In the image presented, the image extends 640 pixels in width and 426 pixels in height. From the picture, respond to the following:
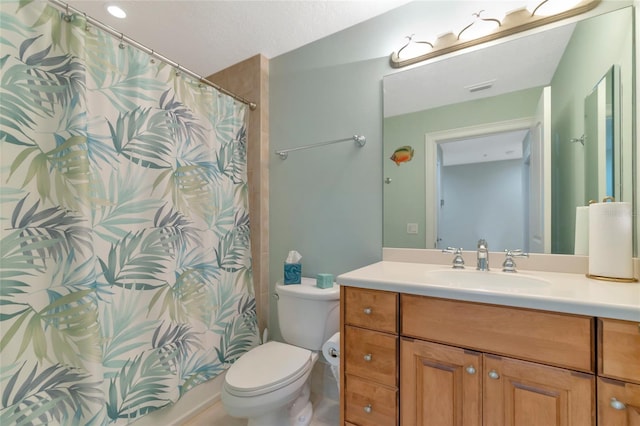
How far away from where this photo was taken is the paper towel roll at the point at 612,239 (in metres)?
0.94

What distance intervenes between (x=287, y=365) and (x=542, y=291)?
3.67 ft

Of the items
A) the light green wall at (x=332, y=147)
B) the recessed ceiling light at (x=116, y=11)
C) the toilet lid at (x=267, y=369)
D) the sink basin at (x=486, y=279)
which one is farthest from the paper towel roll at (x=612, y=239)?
the recessed ceiling light at (x=116, y=11)

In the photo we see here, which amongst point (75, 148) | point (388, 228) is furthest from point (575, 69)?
point (75, 148)

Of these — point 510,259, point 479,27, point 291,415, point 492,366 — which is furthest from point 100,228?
point 479,27

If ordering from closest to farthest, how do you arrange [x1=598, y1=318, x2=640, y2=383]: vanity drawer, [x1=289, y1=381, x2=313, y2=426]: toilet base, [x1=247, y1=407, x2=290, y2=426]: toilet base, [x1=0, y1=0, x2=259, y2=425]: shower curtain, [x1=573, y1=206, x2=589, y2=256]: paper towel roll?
[x1=598, y1=318, x2=640, y2=383]: vanity drawer
[x1=0, y1=0, x2=259, y2=425]: shower curtain
[x1=573, y1=206, x2=589, y2=256]: paper towel roll
[x1=247, y1=407, x2=290, y2=426]: toilet base
[x1=289, y1=381, x2=313, y2=426]: toilet base

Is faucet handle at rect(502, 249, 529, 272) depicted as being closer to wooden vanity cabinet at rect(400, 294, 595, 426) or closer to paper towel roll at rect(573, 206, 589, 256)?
paper towel roll at rect(573, 206, 589, 256)

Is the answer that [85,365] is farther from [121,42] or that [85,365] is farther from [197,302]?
[121,42]

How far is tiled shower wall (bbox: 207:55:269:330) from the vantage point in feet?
6.28

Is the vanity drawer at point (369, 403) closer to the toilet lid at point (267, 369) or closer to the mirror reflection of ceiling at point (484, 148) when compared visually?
the toilet lid at point (267, 369)

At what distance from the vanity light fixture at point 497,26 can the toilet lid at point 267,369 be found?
170 cm

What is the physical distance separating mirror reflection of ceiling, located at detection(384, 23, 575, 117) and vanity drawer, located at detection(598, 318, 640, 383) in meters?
1.02

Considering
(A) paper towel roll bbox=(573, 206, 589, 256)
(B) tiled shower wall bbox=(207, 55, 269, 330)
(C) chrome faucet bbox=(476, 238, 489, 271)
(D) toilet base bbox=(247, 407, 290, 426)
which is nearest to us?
(A) paper towel roll bbox=(573, 206, 589, 256)

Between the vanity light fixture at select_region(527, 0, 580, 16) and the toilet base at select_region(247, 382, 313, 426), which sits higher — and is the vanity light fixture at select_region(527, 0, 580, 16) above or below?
above

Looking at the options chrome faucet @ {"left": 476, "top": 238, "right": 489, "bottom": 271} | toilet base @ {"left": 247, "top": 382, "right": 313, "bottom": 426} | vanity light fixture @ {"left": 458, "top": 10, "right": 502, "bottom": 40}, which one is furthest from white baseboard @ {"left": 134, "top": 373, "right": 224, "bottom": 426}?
vanity light fixture @ {"left": 458, "top": 10, "right": 502, "bottom": 40}
